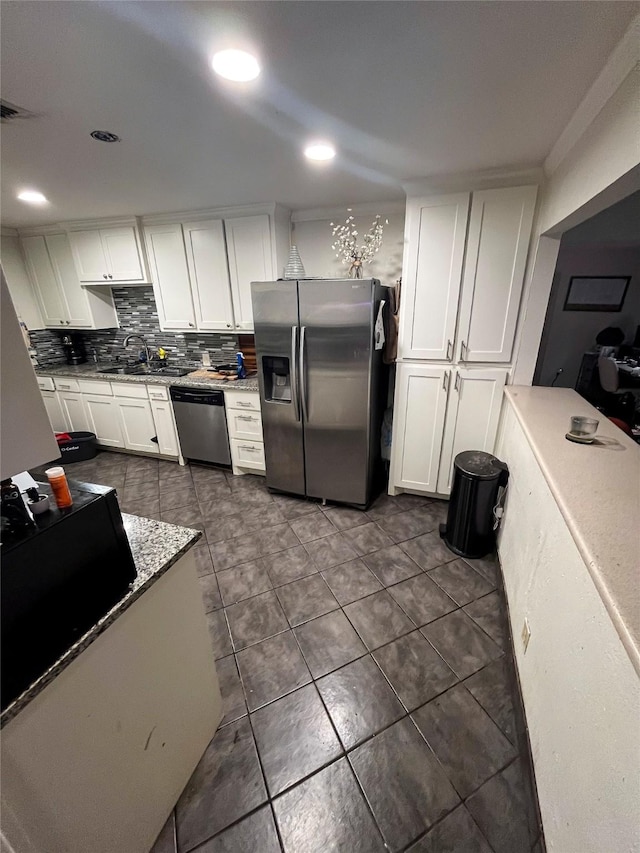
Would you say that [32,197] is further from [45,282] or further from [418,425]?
[418,425]

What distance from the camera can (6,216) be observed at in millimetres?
2941

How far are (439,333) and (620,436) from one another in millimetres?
1196

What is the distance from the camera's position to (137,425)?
3443 mm

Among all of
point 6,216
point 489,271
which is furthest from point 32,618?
point 6,216

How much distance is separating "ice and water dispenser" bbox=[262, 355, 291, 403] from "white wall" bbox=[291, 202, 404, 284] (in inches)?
41.9

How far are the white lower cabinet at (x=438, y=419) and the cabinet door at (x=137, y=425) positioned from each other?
2.44 metres

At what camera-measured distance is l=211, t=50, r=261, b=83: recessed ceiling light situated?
41.5 inches

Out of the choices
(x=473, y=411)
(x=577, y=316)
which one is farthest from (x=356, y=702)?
(x=577, y=316)

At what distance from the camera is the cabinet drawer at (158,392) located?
10.5 ft

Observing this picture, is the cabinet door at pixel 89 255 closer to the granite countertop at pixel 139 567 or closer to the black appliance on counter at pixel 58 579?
the granite countertop at pixel 139 567

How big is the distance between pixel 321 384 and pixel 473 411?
113cm

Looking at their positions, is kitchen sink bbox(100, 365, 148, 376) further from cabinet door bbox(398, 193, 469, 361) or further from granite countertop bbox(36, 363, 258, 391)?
cabinet door bbox(398, 193, 469, 361)

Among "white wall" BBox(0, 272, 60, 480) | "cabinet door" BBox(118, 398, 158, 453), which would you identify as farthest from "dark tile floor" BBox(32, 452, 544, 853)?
"cabinet door" BBox(118, 398, 158, 453)

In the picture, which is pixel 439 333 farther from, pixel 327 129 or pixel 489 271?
pixel 327 129
